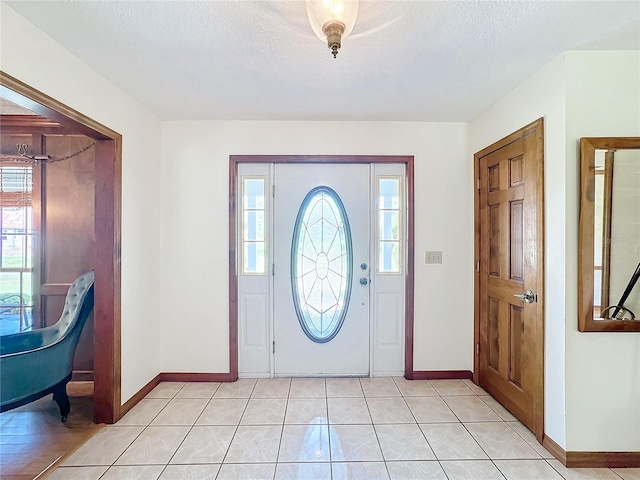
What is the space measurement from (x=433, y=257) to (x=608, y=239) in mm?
1292

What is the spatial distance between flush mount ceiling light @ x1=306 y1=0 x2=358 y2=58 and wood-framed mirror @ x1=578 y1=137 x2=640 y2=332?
1.54m

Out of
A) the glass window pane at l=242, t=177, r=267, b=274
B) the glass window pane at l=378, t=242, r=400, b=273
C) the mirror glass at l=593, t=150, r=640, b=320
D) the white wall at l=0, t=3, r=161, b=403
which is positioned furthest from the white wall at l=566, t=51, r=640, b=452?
the white wall at l=0, t=3, r=161, b=403

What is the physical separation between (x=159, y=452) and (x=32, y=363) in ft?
3.48

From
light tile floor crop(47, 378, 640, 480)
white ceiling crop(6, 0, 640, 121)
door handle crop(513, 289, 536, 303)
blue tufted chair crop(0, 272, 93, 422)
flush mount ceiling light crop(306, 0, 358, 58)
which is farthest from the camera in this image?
door handle crop(513, 289, 536, 303)

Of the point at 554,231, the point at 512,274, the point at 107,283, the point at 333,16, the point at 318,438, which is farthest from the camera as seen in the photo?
the point at 512,274

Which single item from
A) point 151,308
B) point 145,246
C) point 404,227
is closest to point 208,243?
point 145,246

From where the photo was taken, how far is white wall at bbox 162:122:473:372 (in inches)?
115

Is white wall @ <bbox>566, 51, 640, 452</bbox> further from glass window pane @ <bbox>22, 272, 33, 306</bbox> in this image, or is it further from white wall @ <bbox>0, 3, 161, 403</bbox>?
glass window pane @ <bbox>22, 272, 33, 306</bbox>

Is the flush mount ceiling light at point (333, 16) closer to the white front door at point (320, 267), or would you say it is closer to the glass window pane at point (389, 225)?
the white front door at point (320, 267)

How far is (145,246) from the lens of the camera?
268cm

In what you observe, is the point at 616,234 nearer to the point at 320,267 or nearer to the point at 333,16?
the point at 333,16

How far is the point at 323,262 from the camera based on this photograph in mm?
3002

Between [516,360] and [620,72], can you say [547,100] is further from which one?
[516,360]

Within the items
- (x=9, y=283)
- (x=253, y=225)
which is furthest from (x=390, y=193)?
(x=9, y=283)
